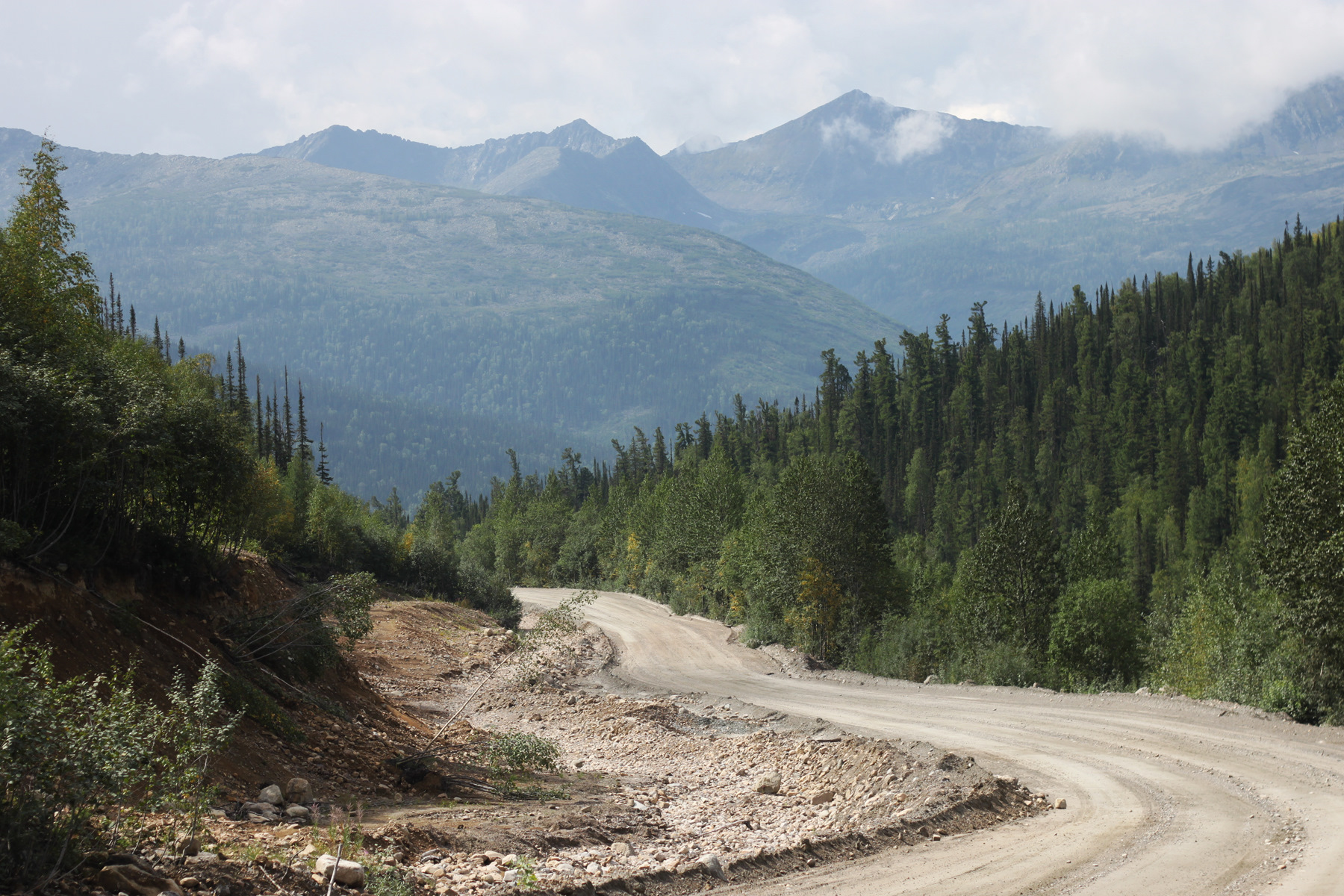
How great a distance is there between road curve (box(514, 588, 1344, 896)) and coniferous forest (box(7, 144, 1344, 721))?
155 inches

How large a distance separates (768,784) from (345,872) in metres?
10.9

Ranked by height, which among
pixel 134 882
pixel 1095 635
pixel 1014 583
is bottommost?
pixel 1095 635

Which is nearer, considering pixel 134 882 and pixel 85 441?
pixel 134 882

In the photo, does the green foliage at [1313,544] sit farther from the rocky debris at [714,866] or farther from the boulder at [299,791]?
the boulder at [299,791]

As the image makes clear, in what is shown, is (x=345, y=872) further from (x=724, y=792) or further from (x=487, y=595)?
(x=487, y=595)

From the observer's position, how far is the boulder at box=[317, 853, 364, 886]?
892 centimetres

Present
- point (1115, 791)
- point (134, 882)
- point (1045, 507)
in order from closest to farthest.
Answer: point (134, 882) → point (1115, 791) → point (1045, 507)

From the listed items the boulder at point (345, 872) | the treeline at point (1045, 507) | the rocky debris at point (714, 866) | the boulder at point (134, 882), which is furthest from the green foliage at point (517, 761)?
the treeline at point (1045, 507)

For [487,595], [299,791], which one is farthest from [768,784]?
[487,595]

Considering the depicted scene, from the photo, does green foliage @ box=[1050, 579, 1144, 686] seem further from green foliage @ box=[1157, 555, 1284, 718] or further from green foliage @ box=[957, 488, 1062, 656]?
green foliage @ box=[1157, 555, 1284, 718]

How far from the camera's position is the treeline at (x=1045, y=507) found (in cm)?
3275

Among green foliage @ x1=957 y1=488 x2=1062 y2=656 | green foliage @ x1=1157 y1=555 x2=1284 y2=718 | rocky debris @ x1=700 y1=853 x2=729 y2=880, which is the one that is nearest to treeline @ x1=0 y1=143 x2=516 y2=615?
rocky debris @ x1=700 y1=853 x2=729 y2=880

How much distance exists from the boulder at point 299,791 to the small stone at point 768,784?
8.81 meters

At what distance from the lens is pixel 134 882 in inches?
309
